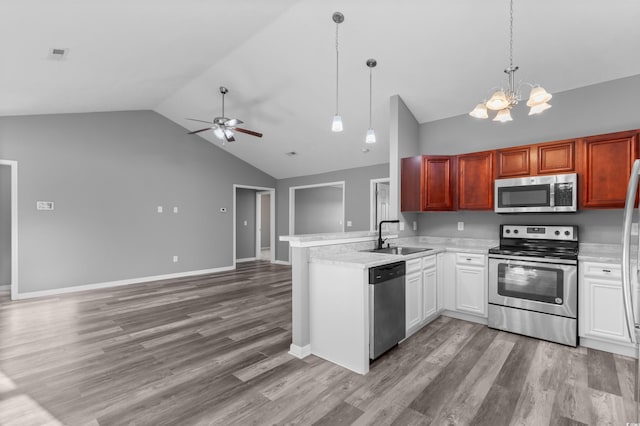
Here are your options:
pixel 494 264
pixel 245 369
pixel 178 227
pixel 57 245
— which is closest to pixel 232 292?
pixel 178 227

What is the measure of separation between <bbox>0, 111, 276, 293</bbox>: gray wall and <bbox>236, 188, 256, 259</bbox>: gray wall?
138 centimetres

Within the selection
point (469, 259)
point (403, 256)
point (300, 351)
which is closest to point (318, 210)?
point (469, 259)

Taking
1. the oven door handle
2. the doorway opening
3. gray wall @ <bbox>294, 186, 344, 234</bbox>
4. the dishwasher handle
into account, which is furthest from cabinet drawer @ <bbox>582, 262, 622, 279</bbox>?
gray wall @ <bbox>294, 186, 344, 234</bbox>

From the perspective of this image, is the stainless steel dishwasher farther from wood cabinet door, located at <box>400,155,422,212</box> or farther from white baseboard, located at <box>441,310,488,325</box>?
wood cabinet door, located at <box>400,155,422,212</box>

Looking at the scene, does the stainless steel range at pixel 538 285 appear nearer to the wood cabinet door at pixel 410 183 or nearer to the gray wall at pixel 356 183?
the wood cabinet door at pixel 410 183

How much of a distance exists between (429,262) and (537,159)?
1.69 meters

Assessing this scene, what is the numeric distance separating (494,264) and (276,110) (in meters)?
4.05

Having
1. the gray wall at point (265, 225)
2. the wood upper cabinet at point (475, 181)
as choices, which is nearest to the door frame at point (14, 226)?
the wood upper cabinet at point (475, 181)

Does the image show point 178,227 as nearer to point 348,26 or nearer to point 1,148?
point 1,148

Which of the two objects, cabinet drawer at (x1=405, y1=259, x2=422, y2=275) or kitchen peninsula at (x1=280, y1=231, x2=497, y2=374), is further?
cabinet drawer at (x1=405, y1=259, x2=422, y2=275)

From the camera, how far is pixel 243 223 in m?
8.89

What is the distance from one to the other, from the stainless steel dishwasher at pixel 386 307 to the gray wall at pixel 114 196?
5153 millimetres

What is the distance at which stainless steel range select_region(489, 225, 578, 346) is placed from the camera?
119 inches

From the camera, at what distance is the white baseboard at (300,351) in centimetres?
280
